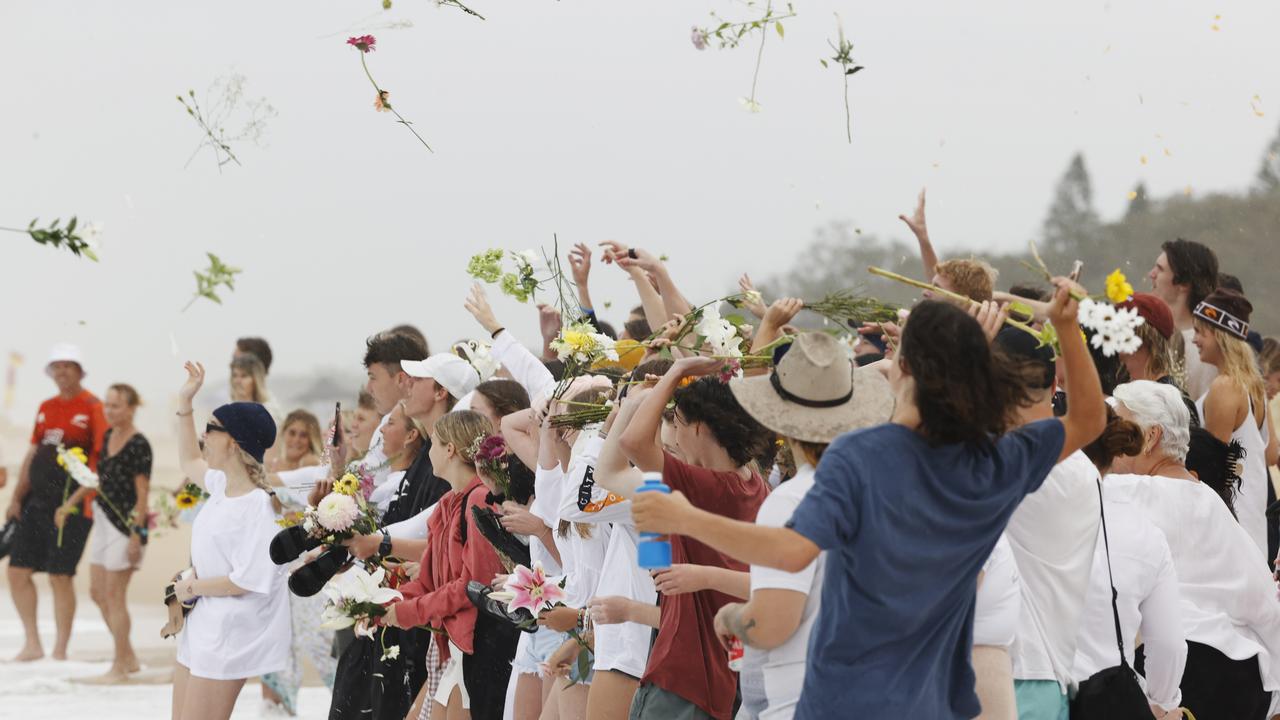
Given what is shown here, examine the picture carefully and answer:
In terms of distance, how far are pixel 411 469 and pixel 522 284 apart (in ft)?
5.72

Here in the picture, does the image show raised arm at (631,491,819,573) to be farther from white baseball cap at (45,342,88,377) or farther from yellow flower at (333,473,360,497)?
white baseball cap at (45,342,88,377)

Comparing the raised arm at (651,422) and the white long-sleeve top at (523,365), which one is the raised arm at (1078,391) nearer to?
the raised arm at (651,422)

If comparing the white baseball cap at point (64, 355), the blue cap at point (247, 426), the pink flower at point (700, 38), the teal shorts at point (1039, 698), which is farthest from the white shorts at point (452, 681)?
the white baseball cap at point (64, 355)

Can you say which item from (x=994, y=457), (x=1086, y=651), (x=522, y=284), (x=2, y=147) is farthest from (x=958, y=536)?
(x=2, y=147)

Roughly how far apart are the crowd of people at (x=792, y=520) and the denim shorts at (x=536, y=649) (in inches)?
0.4

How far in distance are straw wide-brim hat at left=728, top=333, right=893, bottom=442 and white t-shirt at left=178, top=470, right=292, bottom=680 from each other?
3.45m

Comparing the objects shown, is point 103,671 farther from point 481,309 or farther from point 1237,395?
point 1237,395

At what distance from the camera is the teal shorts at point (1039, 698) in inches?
137

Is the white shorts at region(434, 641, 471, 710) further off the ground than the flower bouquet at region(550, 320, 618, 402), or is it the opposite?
the flower bouquet at region(550, 320, 618, 402)

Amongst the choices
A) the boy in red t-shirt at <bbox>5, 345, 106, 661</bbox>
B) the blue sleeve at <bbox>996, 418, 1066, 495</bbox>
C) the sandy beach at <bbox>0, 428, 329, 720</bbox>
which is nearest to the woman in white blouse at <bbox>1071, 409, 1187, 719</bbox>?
the blue sleeve at <bbox>996, 418, 1066, 495</bbox>

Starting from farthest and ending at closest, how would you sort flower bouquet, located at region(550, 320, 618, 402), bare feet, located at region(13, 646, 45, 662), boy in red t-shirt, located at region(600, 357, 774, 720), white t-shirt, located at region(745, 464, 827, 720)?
1. bare feet, located at region(13, 646, 45, 662)
2. flower bouquet, located at region(550, 320, 618, 402)
3. boy in red t-shirt, located at region(600, 357, 774, 720)
4. white t-shirt, located at region(745, 464, 827, 720)

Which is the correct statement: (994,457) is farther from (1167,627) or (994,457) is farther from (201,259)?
(201,259)

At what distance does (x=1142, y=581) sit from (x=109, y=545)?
796cm

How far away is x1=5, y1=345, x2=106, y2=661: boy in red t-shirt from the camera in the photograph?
1033 cm
